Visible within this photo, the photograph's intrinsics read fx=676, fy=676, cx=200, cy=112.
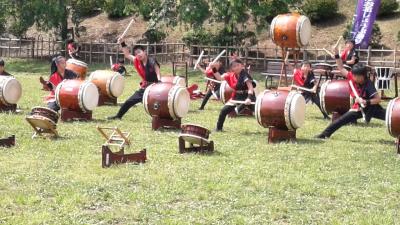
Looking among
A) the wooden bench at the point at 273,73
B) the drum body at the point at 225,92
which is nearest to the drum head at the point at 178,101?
the drum body at the point at 225,92

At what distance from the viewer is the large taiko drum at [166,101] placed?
9.98 meters

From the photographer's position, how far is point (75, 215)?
5.24 m

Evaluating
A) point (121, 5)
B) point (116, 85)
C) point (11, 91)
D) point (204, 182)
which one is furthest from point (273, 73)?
point (204, 182)

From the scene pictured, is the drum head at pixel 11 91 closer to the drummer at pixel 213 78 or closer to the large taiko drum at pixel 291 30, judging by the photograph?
the drummer at pixel 213 78

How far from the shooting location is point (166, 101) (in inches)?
395

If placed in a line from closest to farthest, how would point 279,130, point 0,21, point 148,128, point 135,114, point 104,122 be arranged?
point 279,130, point 148,128, point 104,122, point 135,114, point 0,21

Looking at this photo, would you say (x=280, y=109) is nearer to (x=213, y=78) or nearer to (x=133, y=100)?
(x=133, y=100)

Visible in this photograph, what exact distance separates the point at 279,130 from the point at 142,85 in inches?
134

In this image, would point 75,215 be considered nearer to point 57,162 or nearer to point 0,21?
point 57,162

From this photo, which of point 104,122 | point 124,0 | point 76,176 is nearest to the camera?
point 76,176

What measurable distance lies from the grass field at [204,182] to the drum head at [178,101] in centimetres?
46

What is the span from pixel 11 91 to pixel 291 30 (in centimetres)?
571

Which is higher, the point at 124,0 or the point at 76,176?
the point at 124,0

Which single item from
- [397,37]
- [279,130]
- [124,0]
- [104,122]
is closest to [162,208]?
[279,130]
